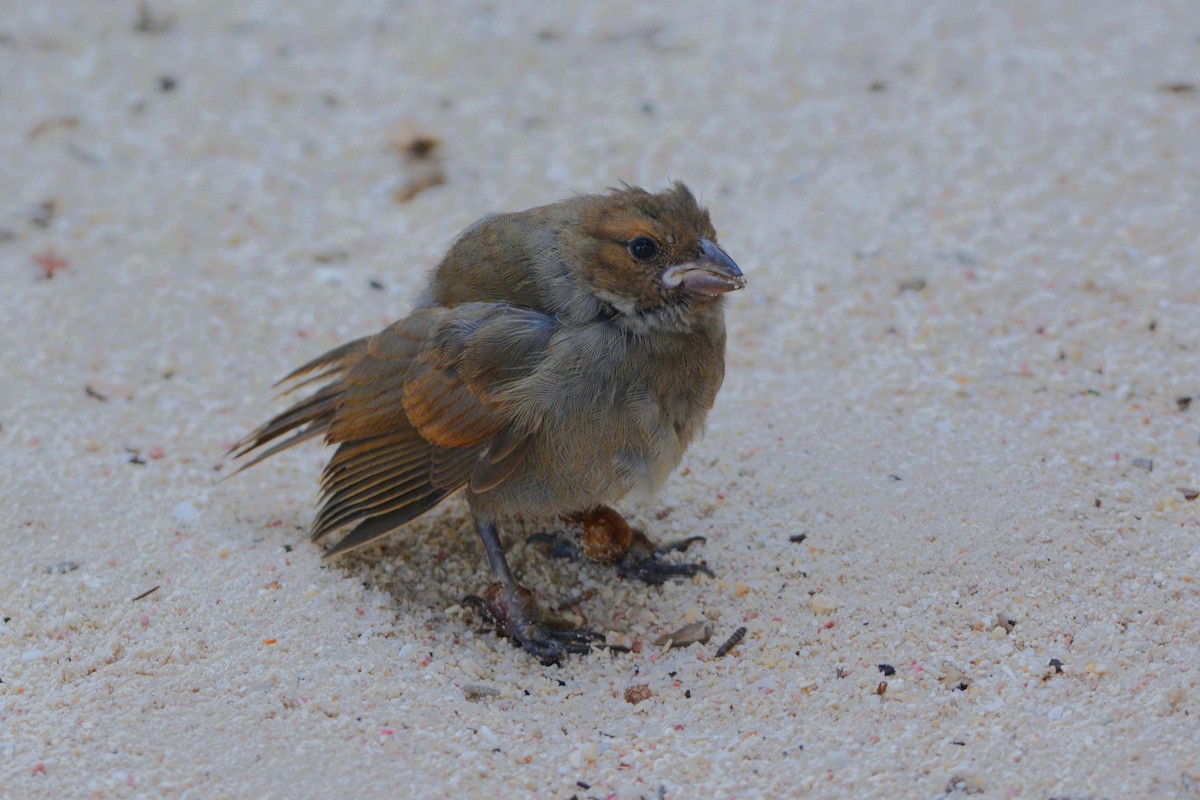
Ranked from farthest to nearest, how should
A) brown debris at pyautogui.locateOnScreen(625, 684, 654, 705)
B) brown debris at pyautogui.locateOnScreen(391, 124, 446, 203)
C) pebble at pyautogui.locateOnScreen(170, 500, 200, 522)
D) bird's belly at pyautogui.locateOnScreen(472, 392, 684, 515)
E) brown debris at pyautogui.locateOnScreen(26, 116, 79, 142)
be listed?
1. brown debris at pyautogui.locateOnScreen(26, 116, 79, 142)
2. brown debris at pyautogui.locateOnScreen(391, 124, 446, 203)
3. pebble at pyautogui.locateOnScreen(170, 500, 200, 522)
4. bird's belly at pyautogui.locateOnScreen(472, 392, 684, 515)
5. brown debris at pyautogui.locateOnScreen(625, 684, 654, 705)

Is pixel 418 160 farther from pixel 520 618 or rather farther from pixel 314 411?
pixel 520 618

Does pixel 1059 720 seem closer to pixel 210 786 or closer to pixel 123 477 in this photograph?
pixel 210 786

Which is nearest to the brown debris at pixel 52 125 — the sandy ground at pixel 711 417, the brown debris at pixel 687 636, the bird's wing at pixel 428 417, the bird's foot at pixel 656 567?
the sandy ground at pixel 711 417

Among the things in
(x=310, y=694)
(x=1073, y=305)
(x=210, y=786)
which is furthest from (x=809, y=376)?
(x=210, y=786)

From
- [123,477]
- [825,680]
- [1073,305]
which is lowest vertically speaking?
[123,477]

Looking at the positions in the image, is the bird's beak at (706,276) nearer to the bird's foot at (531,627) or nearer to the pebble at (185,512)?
the bird's foot at (531,627)

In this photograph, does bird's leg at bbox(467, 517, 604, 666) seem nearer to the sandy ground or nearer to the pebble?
the sandy ground

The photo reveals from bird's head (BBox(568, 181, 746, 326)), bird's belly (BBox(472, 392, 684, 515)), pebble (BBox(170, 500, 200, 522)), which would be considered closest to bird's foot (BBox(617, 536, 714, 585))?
bird's belly (BBox(472, 392, 684, 515))

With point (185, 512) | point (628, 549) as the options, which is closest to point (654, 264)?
point (628, 549)

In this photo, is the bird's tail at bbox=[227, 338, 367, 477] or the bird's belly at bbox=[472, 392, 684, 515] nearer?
the bird's belly at bbox=[472, 392, 684, 515]
